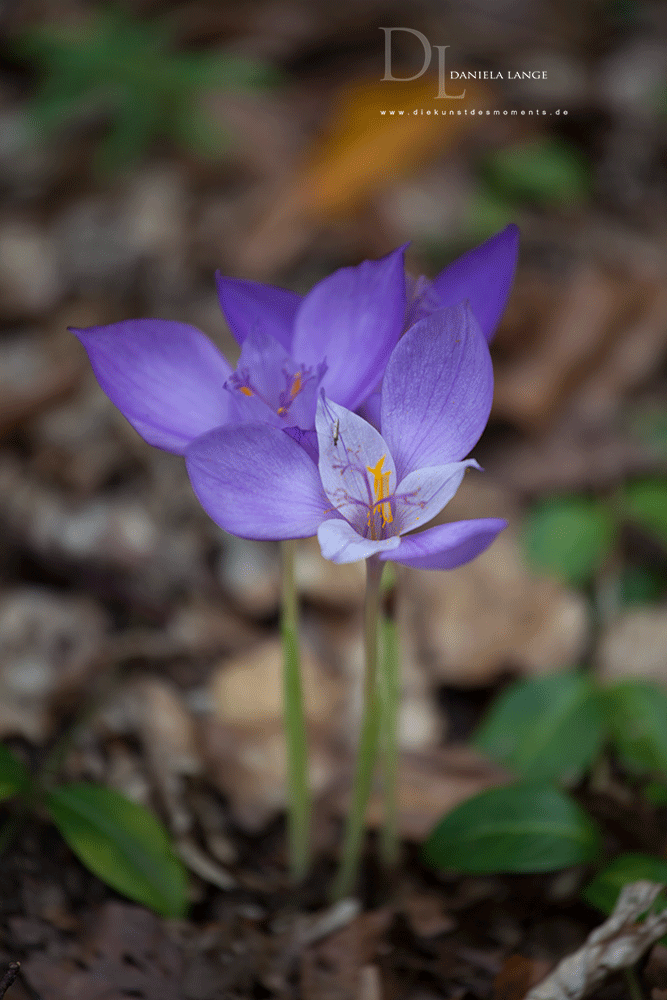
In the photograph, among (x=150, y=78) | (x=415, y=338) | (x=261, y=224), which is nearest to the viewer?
(x=415, y=338)

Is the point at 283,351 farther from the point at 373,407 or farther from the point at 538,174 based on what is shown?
the point at 538,174

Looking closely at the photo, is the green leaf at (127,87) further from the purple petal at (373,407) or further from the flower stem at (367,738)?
the flower stem at (367,738)

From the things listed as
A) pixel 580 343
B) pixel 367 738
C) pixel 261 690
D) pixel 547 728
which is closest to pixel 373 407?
pixel 367 738

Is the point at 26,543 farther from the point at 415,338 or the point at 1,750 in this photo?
the point at 415,338

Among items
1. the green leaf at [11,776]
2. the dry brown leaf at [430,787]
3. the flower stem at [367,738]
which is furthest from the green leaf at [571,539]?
the green leaf at [11,776]

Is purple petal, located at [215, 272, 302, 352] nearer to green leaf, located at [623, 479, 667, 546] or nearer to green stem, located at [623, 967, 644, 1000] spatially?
green stem, located at [623, 967, 644, 1000]

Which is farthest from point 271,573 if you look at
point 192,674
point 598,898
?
point 598,898

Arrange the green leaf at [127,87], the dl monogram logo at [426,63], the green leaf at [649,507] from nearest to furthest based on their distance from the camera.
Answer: the green leaf at [649,507]
the green leaf at [127,87]
the dl monogram logo at [426,63]

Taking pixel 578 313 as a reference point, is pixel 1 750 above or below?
below
